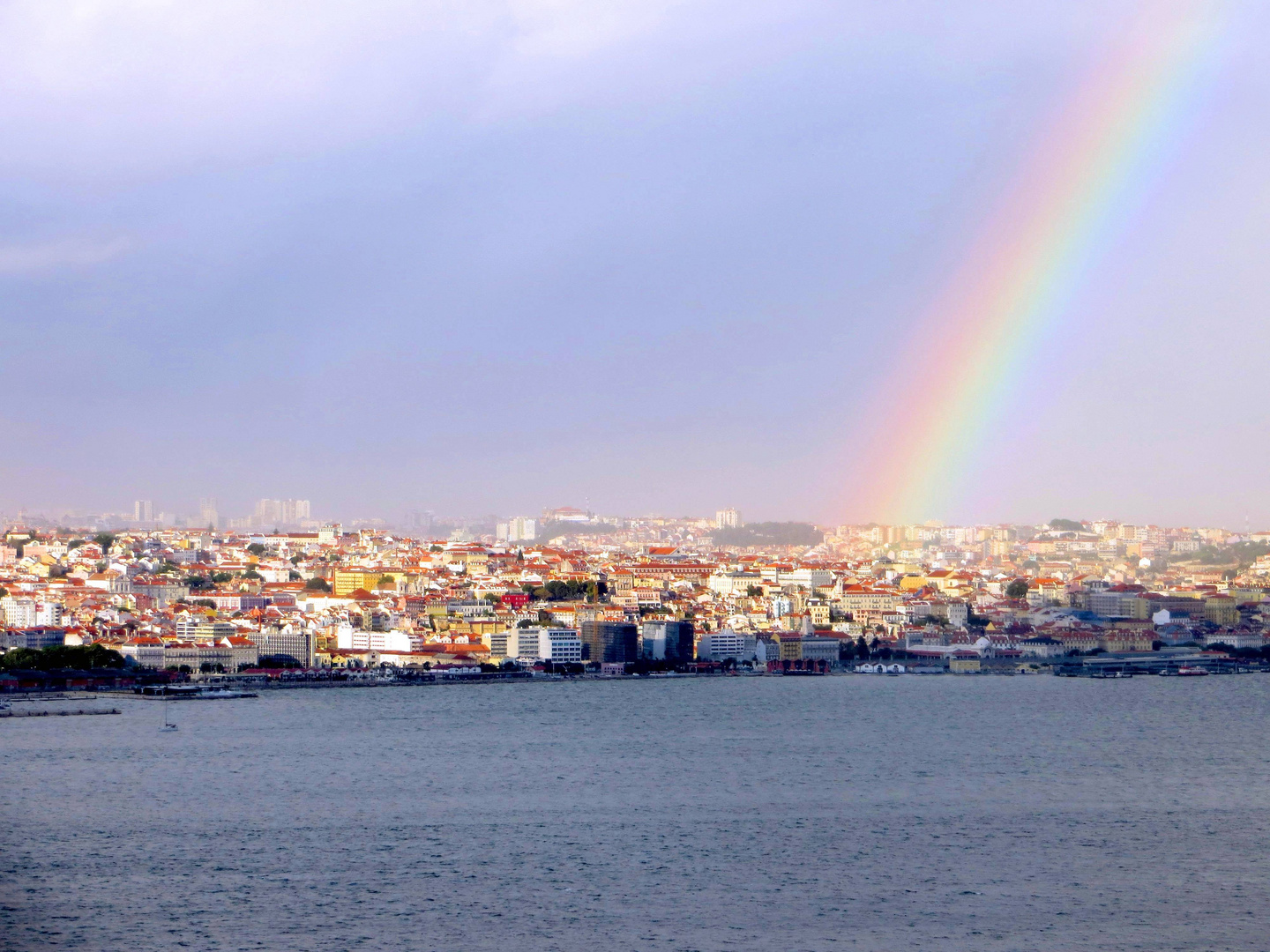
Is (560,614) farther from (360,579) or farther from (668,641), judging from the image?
(360,579)

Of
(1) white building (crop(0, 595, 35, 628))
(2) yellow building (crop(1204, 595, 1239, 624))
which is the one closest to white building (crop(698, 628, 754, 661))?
(2) yellow building (crop(1204, 595, 1239, 624))

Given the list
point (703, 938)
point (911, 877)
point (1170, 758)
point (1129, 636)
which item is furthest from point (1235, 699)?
point (703, 938)

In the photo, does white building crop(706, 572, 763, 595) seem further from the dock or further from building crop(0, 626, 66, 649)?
the dock

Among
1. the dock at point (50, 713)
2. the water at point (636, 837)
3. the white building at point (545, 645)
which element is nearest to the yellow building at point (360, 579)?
the white building at point (545, 645)

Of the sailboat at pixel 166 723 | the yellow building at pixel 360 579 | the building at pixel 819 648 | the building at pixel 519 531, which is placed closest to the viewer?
the sailboat at pixel 166 723

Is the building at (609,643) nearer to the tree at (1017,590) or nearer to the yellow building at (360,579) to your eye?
the yellow building at (360,579)
